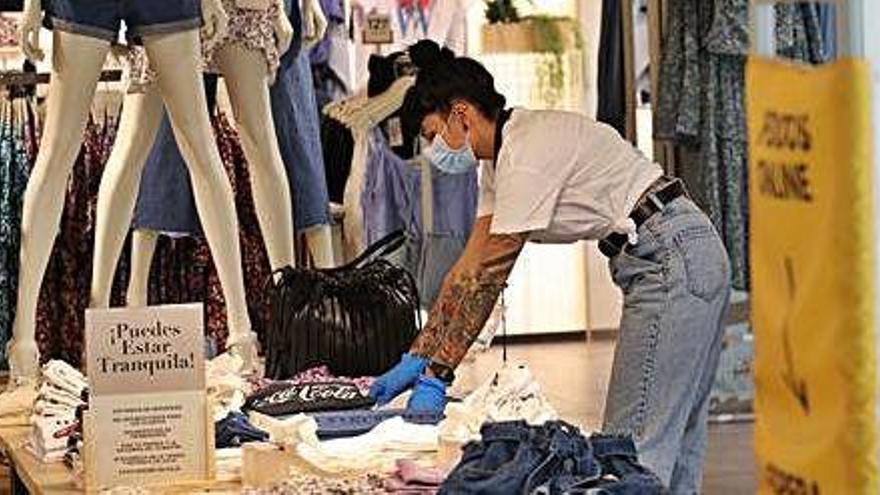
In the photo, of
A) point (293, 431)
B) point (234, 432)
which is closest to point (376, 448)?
point (293, 431)

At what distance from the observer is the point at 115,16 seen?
489cm

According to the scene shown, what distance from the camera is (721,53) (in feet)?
26.9

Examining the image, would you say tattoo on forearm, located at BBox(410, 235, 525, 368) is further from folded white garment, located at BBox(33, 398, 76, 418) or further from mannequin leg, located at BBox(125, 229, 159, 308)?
mannequin leg, located at BBox(125, 229, 159, 308)

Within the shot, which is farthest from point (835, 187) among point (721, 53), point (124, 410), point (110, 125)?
point (721, 53)

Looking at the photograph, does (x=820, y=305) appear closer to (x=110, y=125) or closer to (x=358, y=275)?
(x=358, y=275)

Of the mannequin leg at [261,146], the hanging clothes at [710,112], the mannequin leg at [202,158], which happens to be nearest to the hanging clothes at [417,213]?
the hanging clothes at [710,112]

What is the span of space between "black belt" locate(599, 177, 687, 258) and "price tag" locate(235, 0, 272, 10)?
4.58 ft

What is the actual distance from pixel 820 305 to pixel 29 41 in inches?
141

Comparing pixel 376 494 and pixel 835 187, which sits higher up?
pixel 835 187

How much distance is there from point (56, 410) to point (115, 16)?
1197mm

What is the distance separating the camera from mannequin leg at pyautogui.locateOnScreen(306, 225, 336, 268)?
586cm

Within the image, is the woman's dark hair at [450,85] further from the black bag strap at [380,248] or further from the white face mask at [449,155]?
the black bag strap at [380,248]

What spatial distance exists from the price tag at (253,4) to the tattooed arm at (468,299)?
1.22 meters

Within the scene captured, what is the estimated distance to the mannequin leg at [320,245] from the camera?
5.86 m
